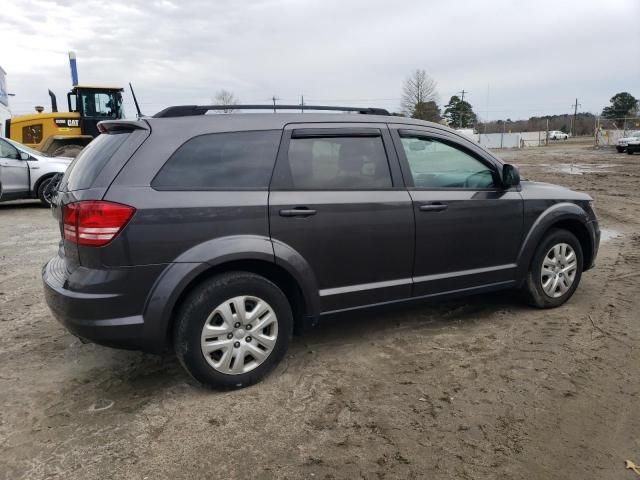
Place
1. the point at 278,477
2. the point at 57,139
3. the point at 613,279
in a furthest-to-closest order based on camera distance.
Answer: the point at 57,139 → the point at 613,279 → the point at 278,477

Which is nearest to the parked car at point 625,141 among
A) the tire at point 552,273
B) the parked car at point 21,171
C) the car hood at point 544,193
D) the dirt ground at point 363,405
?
the car hood at point 544,193

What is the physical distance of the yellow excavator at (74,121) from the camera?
52.4 feet

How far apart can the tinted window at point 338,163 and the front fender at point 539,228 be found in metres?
1.52

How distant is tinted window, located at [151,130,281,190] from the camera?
3.12m

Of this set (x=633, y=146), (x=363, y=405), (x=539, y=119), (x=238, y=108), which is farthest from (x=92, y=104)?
(x=539, y=119)

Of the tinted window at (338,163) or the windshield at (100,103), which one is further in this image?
the windshield at (100,103)

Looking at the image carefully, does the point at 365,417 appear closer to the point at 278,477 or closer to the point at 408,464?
the point at 408,464

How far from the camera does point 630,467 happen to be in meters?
2.54

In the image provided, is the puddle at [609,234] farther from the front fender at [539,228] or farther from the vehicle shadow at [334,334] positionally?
the vehicle shadow at [334,334]

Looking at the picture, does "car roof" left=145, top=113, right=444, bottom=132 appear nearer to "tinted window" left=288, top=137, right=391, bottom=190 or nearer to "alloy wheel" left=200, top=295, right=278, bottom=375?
"tinted window" left=288, top=137, right=391, bottom=190

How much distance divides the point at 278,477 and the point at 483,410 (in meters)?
1.30

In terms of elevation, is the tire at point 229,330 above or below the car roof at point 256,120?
below

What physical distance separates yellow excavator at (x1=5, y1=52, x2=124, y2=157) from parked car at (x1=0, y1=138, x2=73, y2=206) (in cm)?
462

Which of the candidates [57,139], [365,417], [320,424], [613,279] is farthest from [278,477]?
[57,139]
